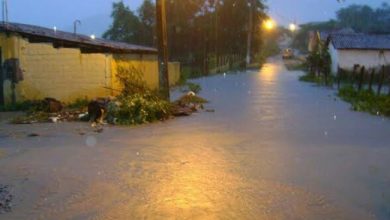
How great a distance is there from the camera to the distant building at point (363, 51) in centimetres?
4147

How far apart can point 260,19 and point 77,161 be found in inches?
2250

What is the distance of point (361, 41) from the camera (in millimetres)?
42312

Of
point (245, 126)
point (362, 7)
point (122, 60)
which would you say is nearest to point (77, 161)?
point (245, 126)

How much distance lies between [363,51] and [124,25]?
2696cm

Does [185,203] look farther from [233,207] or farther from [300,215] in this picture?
[300,215]

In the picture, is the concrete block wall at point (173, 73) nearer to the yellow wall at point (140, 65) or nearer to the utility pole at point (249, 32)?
the yellow wall at point (140, 65)

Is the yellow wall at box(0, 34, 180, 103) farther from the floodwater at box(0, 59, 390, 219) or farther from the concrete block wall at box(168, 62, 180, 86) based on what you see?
the concrete block wall at box(168, 62, 180, 86)

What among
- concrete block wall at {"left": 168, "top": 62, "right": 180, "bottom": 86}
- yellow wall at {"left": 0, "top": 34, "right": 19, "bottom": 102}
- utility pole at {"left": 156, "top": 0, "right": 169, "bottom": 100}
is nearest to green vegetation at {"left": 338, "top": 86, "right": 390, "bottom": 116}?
utility pole at {"left": 156, "top": 0, "right": 169, "bottom": 100}

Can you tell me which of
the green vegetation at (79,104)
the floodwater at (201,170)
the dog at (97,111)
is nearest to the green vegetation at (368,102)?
the floodwater at (201,170)

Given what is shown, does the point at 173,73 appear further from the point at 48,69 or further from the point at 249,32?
the point at 249,32

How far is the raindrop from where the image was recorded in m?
10.9

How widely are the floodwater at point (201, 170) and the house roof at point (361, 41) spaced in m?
28.6

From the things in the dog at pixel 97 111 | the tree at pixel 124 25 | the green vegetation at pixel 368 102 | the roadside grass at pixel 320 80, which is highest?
the tree at pixel 124 25

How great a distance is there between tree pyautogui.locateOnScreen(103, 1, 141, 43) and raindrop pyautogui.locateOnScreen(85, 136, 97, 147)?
46732 millimetres
